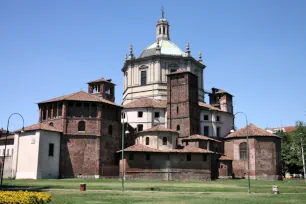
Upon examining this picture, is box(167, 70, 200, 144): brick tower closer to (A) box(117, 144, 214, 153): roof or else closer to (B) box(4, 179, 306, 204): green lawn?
(A) box(117, 144, 214, 153): roof

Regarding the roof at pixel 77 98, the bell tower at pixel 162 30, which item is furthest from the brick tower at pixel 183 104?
the bell tower at pixel 162 30

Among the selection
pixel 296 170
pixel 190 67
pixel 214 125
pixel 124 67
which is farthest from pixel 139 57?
pixel 296 170

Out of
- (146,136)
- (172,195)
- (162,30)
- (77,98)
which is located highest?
(162,30)

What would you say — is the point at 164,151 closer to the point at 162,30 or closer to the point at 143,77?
the point at 143,77

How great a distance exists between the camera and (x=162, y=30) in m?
78.7

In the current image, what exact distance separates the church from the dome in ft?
1.28

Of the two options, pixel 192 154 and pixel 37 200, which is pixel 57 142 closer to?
pixel 192 154

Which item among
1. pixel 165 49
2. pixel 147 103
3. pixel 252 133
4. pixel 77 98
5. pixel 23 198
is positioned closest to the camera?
pixel 23 198

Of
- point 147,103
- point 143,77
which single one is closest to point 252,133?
point 147,103

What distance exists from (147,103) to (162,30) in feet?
72.9

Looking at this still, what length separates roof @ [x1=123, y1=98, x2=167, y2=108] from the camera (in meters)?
63.1

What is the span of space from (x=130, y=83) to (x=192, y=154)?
24.8 metres

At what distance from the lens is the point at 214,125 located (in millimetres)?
65625

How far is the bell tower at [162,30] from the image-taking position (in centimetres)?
7825
